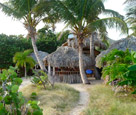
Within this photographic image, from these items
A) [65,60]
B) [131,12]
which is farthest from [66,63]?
[131,12]

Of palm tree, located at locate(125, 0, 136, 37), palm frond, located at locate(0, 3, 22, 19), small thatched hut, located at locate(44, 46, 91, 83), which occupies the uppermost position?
palm frond, located at locate(0, 3, 22, 19)

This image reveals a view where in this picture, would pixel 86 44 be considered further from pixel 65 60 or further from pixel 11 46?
pixel 11 46

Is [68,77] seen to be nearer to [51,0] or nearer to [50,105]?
[51,0]

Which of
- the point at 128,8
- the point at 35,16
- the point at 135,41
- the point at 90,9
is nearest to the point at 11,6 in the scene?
the point at 35,16

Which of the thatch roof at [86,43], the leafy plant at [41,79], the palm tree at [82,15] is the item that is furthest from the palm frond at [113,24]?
the thatch roof at [86,43]

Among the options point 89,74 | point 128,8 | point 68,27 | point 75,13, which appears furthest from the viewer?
point 89,74

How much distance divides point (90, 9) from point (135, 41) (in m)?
3.70

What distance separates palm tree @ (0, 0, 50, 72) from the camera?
27.0ft

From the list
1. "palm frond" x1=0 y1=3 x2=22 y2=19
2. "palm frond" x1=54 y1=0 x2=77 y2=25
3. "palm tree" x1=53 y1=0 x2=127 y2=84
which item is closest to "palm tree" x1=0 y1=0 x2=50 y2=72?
"palm frond" x1=0 y1=3 x2=22 y2=19

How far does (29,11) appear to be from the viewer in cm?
831

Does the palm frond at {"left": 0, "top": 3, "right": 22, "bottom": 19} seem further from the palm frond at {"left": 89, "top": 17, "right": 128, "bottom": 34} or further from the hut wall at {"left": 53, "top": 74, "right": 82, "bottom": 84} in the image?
the hut wall at {"left": 53, "top": 74, "right": 82, "bottom": 84}

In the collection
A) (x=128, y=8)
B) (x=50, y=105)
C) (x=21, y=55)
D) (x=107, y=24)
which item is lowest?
(x=50, y=105)

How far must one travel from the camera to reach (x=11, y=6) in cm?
900

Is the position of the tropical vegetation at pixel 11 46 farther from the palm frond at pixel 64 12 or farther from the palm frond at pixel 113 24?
the palm frond at pixel 113 24
